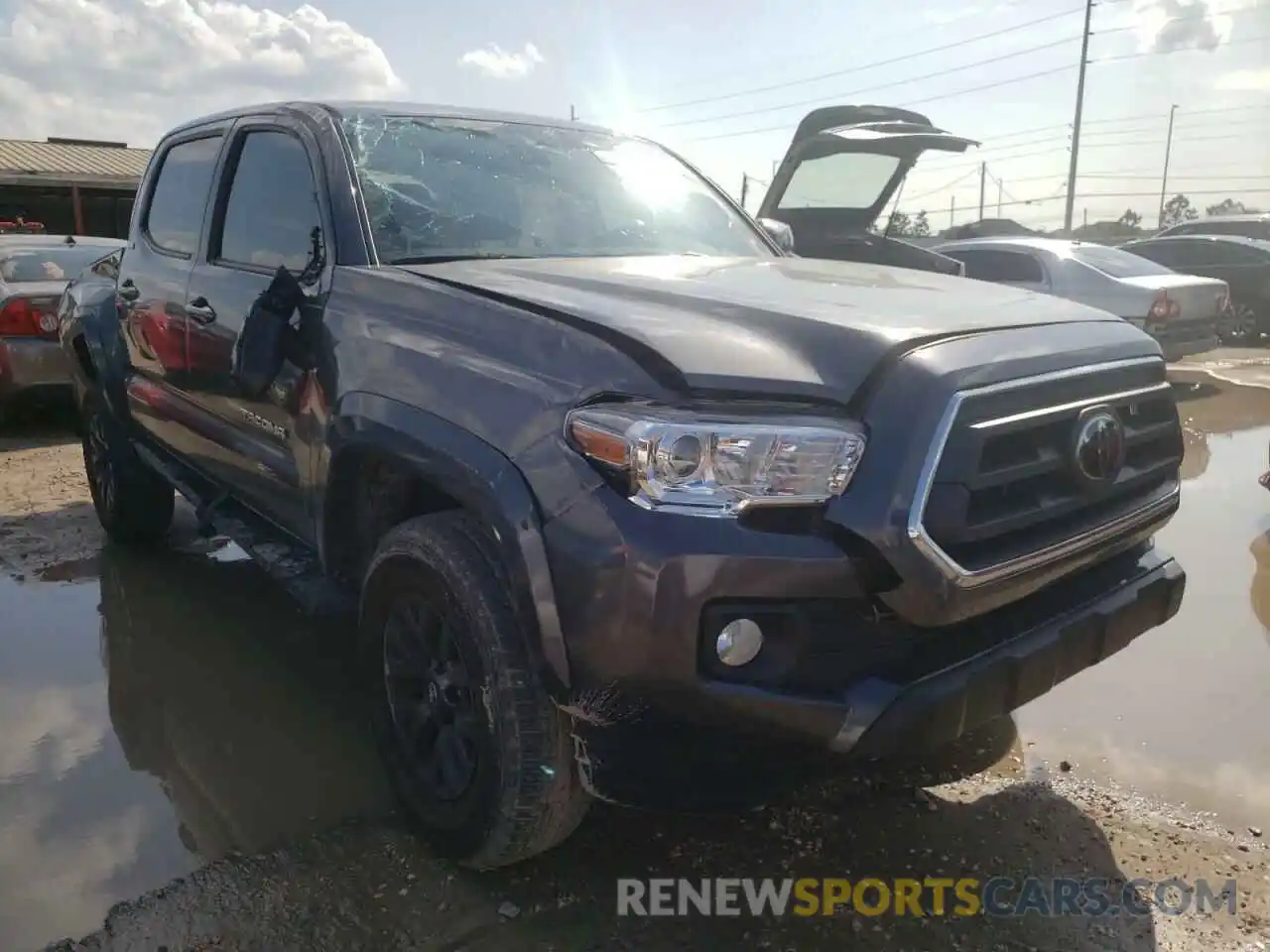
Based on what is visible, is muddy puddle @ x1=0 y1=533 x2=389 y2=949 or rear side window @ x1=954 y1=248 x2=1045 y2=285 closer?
muddy puddle @ x1=0 y1=533 x2=389 y2=949

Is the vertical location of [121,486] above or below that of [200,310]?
below

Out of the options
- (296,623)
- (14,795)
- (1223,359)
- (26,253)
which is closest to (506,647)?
(14,795)

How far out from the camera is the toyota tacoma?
2033 millimetres

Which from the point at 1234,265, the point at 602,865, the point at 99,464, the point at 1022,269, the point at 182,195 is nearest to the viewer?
the point at 602,865

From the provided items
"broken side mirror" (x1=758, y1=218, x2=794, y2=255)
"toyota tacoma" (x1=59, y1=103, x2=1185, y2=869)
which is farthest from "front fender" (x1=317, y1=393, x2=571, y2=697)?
"broken side mirror" (x1=758, y1=218, x2=794, y2=255)

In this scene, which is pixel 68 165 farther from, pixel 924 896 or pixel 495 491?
pixel 924 896

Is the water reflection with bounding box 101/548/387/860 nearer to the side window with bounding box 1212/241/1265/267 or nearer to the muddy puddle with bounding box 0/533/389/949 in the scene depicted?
the muddy puddle with bounding box 0/533/389/949

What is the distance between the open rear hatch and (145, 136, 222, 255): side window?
3472 millimetres

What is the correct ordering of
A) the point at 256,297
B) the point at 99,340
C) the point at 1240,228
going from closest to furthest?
the point at 256,297 < the point at 99,340 < the point at 1240,228

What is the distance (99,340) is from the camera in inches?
194

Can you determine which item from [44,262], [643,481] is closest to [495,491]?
[643,481]

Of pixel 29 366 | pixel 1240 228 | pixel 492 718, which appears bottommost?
pixel 492 718

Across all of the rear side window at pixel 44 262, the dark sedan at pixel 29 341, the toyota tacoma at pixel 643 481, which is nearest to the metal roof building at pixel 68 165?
the rear side window at pixel 44 262

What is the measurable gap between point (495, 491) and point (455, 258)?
1.11m
